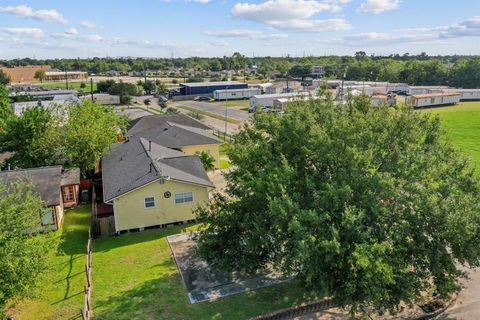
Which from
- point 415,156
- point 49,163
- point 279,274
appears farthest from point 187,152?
point 415,156

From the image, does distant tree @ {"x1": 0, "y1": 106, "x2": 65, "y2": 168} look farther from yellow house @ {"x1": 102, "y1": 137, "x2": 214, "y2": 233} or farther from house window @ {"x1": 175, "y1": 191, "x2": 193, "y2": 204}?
house window @ {"x1": 175, "y1": 191, "x2": 193, "y2": 204}

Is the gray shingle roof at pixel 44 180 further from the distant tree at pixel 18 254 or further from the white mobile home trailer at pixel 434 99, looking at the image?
the white mobile home trailer at pixel 434 99

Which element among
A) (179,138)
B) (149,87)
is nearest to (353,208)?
(179,138)

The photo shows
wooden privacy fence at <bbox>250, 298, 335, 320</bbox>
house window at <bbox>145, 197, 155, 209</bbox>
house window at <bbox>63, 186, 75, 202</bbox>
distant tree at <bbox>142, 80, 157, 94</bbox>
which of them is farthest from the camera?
distant tree at <bbox>142, 80, 157, 94</bbox>

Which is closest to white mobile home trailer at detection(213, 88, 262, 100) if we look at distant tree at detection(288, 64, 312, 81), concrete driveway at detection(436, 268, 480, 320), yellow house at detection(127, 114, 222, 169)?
distant tree at detection(288, 64, 312, 81)

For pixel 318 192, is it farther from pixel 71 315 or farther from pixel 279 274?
pixel 71 315

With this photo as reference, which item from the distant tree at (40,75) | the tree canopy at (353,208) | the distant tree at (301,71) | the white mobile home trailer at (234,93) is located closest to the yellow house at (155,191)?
the tree canopy at (353,208)
